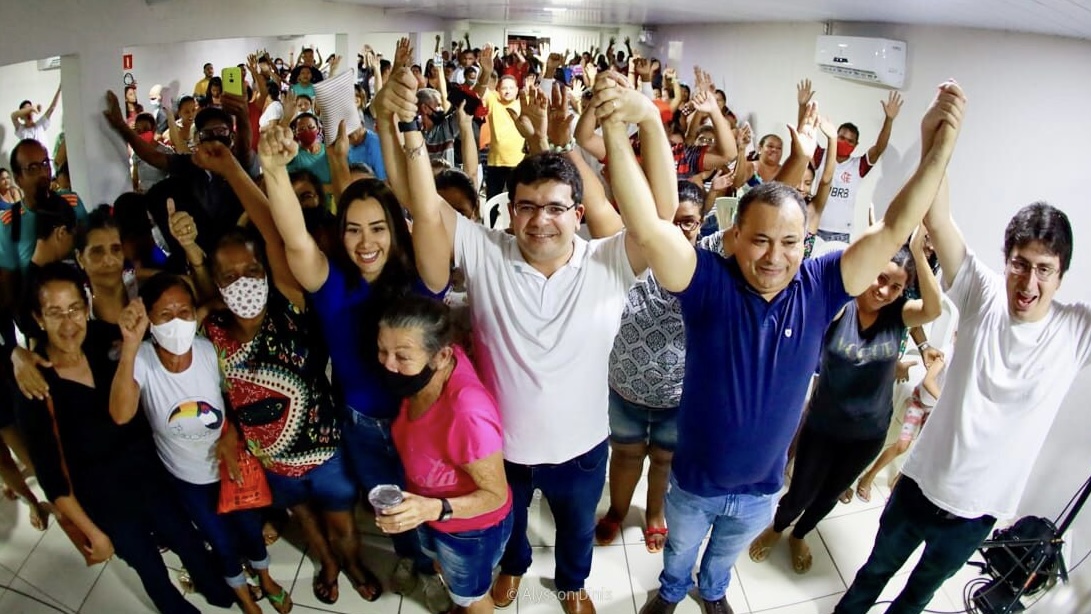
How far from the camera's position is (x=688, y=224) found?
237 centimetres

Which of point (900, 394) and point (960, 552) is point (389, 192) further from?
point (900, 394)

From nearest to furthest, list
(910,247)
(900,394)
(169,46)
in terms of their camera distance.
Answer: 1. (910,247)
2. (900,394)
3. (169,46)

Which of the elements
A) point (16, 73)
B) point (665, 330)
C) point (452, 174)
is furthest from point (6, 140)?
point (665, 330)

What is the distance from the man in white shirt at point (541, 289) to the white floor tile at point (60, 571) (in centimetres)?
190

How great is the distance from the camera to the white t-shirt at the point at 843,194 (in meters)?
4.82

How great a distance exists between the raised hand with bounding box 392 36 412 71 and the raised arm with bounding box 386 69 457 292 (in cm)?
15

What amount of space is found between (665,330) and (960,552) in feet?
3.76

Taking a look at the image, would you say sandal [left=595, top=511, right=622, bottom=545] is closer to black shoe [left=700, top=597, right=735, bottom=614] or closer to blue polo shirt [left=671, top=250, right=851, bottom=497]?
black shoe [left=700, top=597, right=735, bottom=614]

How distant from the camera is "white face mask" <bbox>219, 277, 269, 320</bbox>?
6.30ft

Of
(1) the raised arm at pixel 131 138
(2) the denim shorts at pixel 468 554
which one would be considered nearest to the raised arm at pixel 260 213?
(2) the denim shorts at pixel 468 554

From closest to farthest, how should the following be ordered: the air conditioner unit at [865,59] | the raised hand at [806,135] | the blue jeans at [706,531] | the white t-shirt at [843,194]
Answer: the blue jeans at [706,531]
the raised hand at [806,135]
the white t-shirt at [843,194]
the air conditioner unit at [865,59]

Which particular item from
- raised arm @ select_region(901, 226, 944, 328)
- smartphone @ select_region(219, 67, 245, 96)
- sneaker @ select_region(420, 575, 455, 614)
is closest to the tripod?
raised arm @ select_region(901, 226, 944, 328)

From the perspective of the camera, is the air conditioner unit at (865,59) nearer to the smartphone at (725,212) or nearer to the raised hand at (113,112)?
the smartphone at (725,212)

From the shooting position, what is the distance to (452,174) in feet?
8.94
